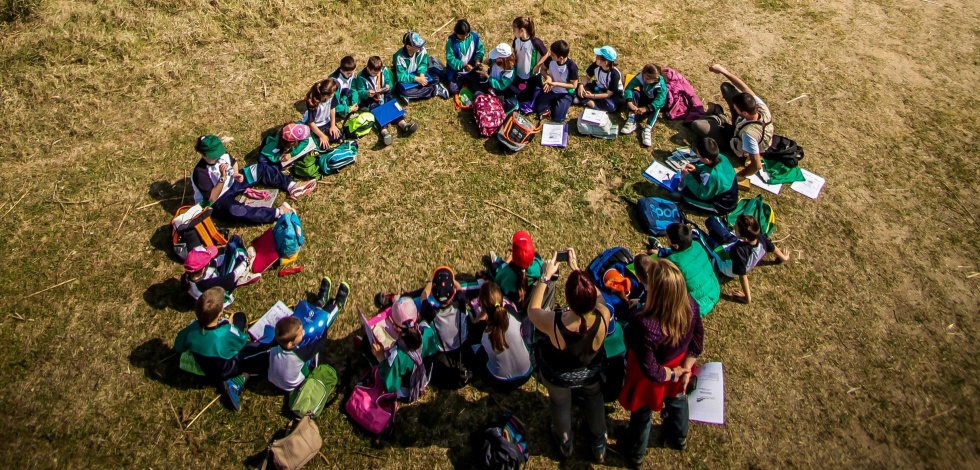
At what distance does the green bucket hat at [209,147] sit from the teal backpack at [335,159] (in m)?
1.66

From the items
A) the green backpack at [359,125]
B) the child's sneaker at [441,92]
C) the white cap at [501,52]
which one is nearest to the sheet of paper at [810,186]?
the white cap at [501,52]

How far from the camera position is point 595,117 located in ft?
33.4

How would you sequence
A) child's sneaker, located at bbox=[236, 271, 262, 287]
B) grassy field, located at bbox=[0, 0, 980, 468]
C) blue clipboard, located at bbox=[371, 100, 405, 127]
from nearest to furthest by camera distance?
grassy field, located at bbox=[0, 0, 980, 468] → child's sneaker, located at bbox=[236, 271, 262, 287] → blue clipboard, located at bbox=[371, 100, 405, 127]

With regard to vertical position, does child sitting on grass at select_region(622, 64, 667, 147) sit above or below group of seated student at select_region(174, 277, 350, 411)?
above

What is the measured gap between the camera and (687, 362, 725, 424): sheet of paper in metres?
6.94

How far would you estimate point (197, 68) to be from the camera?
1138 cm

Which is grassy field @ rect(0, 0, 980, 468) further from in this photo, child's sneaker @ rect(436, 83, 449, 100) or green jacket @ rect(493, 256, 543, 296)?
green jacket @ rect(493, 256, 543, 296)

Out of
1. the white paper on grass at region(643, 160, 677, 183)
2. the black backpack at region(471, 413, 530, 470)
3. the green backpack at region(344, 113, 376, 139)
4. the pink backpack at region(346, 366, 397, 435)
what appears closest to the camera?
the black backpack at region(471, 413, 530, 470)

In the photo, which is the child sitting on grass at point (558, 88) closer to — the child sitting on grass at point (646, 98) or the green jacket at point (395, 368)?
the child sitting on grass at point (646, 98)

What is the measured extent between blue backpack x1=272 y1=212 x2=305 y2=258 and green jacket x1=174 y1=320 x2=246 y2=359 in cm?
158

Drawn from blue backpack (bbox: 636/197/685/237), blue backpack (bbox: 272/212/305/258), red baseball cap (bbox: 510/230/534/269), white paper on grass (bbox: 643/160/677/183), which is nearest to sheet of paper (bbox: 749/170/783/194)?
white paper on grass (bbox: 643/160/677/183)

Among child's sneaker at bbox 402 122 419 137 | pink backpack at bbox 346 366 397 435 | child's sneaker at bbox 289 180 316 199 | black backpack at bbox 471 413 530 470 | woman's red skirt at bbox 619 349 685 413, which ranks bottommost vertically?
black backpack at bbox 471 413 530 470

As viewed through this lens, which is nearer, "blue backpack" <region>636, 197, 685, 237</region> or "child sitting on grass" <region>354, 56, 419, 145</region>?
"blue backpack" <region>636, 197, 685, 237</region>

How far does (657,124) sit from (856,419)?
6.04 meters
